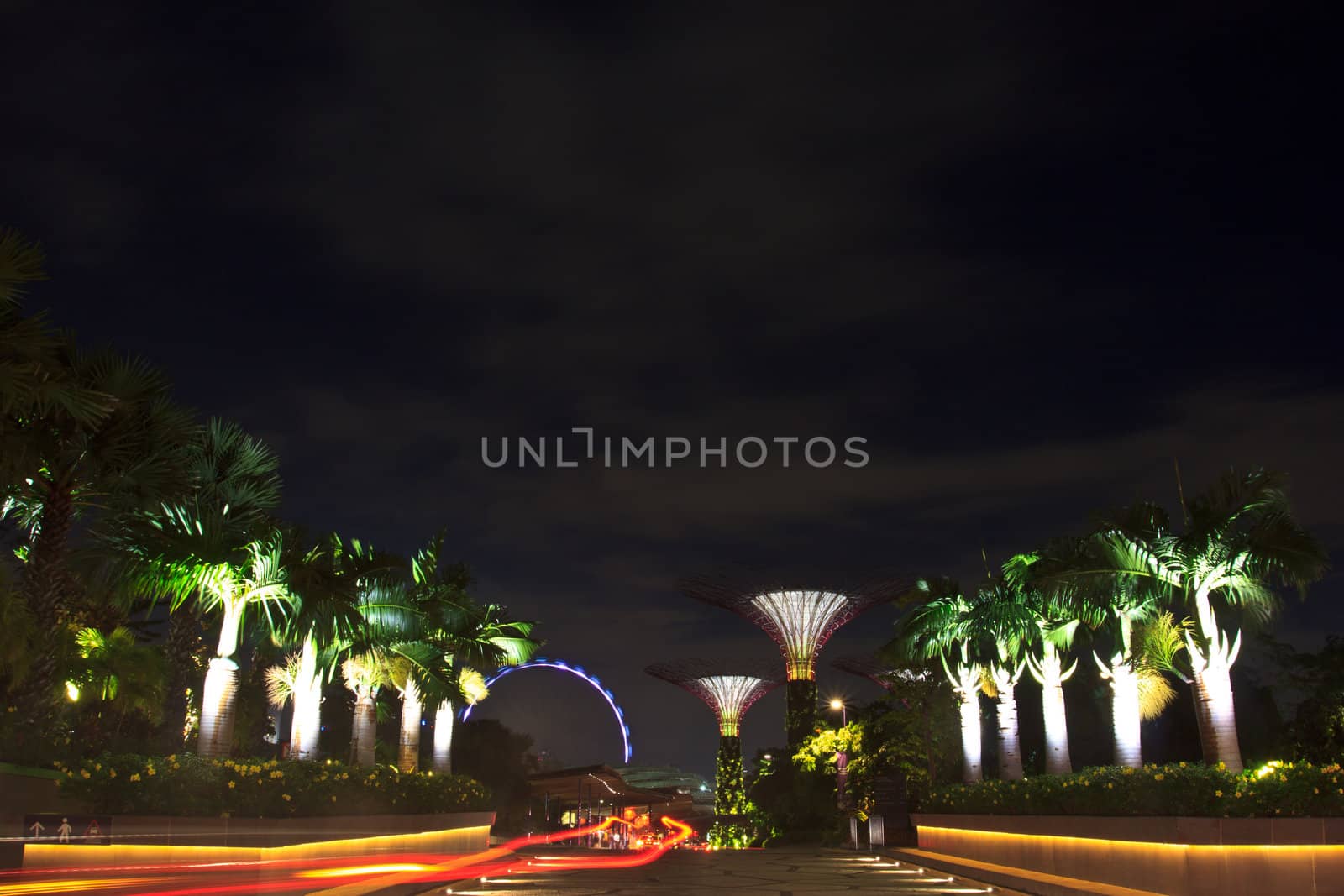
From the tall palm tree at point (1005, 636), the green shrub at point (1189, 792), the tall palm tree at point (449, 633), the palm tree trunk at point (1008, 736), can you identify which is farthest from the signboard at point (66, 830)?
the palm tree trunk at point (1008, 736)

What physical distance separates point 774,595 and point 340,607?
4408 centimetres

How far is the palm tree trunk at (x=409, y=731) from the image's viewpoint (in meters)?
30.4

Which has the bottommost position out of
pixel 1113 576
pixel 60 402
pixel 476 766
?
pixel 476 766

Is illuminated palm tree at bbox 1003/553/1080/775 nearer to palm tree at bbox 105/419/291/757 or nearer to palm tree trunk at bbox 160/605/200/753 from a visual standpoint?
palm tree at bbox 105/419/291/757

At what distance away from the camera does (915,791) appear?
124 ft

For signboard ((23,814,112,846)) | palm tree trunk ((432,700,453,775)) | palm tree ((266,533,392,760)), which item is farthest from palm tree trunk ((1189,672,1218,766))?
palm tree trunk ((432,700,453,775))

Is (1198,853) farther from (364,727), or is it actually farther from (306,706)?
(364,727)

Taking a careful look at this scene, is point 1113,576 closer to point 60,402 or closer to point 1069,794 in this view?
point 1069,794

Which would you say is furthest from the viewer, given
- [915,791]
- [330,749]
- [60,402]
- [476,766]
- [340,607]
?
[476,766]

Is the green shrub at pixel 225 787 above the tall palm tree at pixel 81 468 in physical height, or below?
below

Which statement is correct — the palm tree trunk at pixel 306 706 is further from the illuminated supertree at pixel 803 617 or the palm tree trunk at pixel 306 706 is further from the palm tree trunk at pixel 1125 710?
the illuminated supertree at pixel 803 617

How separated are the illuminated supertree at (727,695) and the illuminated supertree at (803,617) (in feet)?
47.2

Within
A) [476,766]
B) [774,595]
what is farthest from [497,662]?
[476,766]

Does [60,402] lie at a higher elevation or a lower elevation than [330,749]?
higher
